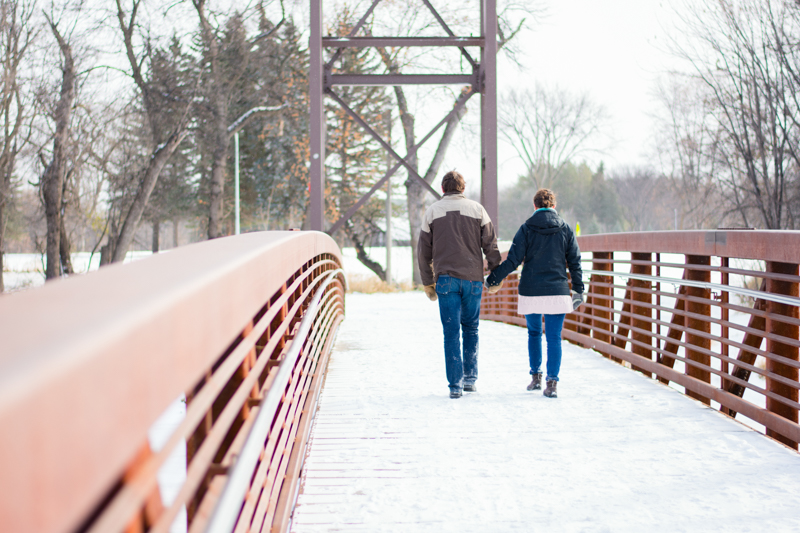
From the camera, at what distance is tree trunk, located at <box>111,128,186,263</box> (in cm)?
2052

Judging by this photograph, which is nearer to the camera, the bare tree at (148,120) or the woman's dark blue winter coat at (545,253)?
Answer: the woman's dark blue winter coat at (545,253)

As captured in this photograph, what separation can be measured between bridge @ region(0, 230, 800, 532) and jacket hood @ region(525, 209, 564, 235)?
0.90 meters

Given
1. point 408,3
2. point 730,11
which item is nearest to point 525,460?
point 730,11

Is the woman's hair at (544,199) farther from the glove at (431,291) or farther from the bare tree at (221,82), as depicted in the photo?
the bare tree at (221,82)

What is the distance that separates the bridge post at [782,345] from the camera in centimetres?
373

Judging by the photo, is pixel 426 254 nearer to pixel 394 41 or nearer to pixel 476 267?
pixel 476 267

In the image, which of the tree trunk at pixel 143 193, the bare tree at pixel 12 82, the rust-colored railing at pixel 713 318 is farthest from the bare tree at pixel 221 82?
the rust-colored railing at pixel 713 318

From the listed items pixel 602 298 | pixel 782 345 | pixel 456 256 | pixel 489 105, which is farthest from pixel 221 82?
pixel 782 345

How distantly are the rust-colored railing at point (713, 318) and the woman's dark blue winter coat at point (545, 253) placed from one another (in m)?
0.73

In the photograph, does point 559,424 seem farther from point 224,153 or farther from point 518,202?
point 518,202

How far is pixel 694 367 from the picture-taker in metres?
4.77

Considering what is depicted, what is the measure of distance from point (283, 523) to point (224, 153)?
23.6 metres

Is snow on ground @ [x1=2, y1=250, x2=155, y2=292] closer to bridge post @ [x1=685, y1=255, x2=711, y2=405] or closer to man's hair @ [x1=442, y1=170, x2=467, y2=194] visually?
man's hair @ [x1=442, y1=170, x2=467, y2=194]

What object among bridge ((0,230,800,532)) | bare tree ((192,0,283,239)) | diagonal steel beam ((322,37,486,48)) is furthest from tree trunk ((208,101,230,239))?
bridge ((0,230,800,532))
